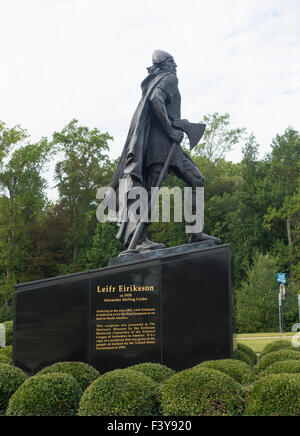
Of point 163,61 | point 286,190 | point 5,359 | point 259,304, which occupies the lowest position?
point 259,304

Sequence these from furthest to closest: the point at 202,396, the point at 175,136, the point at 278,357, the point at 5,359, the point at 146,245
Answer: the point at 175,136 → the point at 146,245 → the point at 5,359 → the point at 278,357 → the point at 202,396

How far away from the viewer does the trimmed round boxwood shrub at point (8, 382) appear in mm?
6504

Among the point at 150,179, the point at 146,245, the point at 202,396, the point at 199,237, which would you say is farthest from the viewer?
the point at 150,179

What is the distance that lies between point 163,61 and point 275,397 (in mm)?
6623

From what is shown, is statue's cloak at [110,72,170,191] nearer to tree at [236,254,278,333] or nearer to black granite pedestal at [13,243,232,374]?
black granite pedestal at [13,243,232,374]

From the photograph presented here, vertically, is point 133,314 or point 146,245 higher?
point 146,245

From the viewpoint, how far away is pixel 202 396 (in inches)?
206

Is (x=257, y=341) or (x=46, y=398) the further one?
(x=257, y=341)

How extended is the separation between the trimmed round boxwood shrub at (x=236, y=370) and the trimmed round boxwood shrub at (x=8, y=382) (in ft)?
7.86

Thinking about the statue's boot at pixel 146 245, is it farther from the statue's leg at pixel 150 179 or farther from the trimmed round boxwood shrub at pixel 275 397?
the trimmed round boxwood shrub at pixel 275 397

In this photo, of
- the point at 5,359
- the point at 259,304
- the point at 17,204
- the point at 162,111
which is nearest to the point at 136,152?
the point at 162,111

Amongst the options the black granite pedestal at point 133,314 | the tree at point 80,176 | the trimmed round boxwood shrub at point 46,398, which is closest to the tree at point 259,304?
the tree at point 80,176

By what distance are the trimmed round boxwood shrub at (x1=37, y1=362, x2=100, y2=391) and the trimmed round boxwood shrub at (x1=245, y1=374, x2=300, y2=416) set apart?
2394mm

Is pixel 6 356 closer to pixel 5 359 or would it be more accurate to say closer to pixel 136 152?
pixel 5 359
